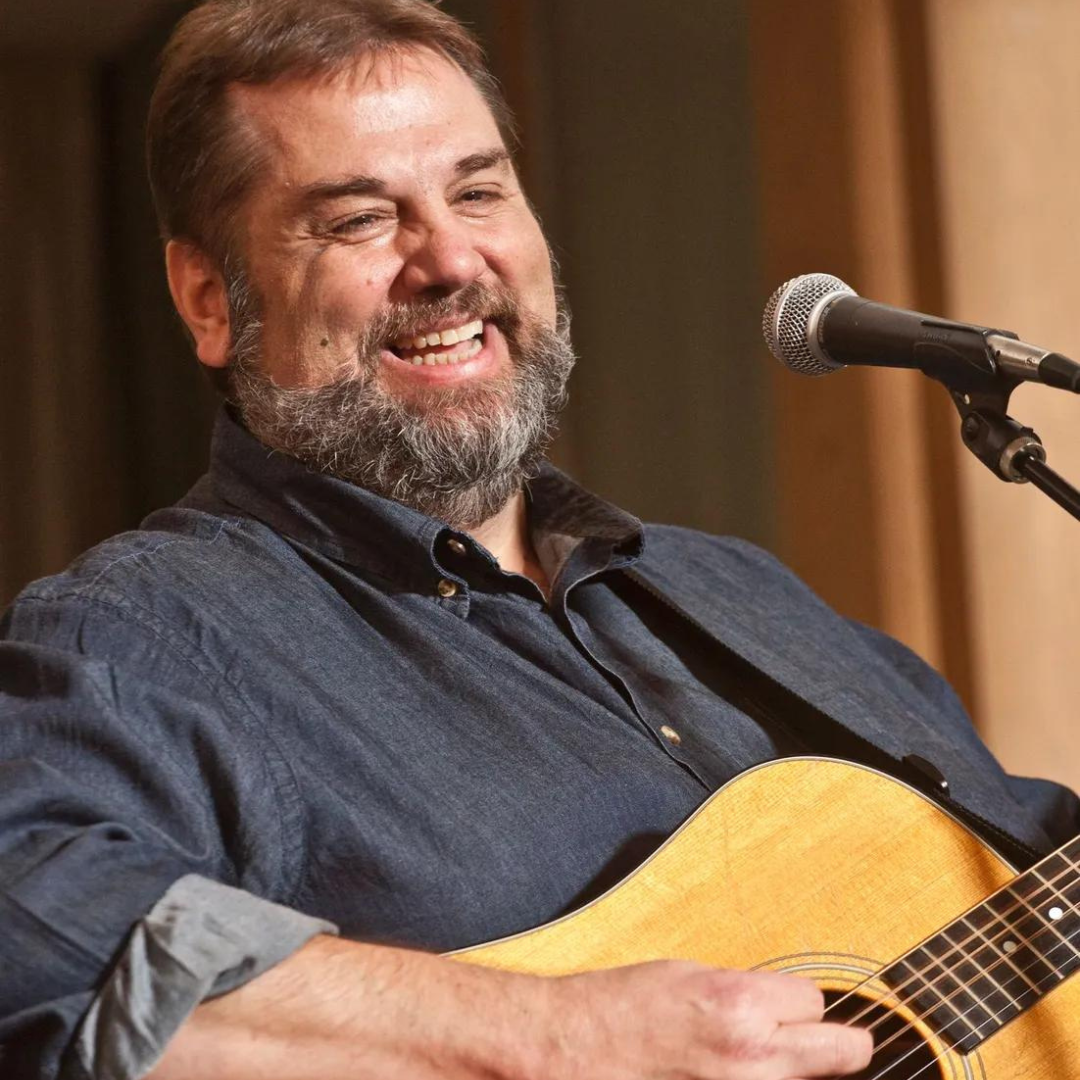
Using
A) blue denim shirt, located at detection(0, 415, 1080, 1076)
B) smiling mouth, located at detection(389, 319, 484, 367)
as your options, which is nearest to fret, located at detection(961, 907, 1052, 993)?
blue denim shirt, located at detection(0, 415, 1080, 1076)

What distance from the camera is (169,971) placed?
0.97 m

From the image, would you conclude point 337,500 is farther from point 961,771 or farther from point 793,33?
point 793,33

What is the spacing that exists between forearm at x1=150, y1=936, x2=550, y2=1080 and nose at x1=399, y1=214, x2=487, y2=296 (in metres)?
0.78

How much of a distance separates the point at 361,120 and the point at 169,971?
3.18ft

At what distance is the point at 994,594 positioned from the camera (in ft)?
7.86

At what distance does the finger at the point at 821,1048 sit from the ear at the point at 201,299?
1.01 meters

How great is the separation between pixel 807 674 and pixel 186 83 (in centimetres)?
100

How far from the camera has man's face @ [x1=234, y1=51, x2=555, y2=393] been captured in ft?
5.18

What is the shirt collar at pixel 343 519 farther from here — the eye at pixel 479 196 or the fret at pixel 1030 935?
the fret at pixel 1030 935

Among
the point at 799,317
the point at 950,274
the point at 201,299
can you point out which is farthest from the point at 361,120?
the point at 950,274

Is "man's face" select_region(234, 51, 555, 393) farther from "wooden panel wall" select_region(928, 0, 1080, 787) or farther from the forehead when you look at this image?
"wooden panel wall" select_region(928, 0, 1080, 787)

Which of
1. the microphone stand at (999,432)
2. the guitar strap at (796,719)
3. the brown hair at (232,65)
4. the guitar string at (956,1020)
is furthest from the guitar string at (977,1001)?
the brown hair at (232,65)

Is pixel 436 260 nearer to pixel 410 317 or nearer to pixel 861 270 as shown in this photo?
pixel 410 317

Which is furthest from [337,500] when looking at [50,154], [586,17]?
[586,17]
